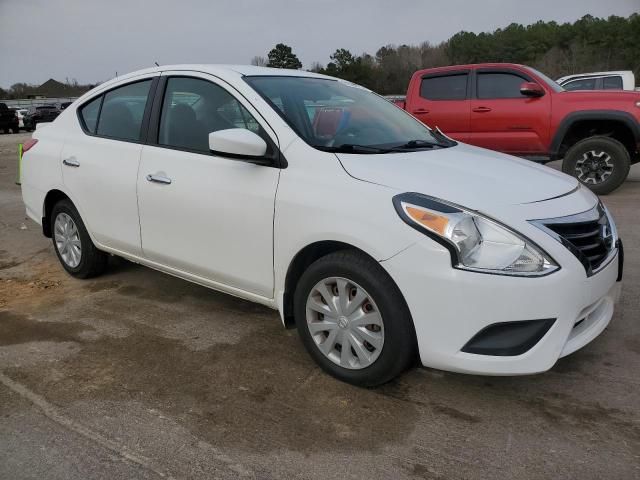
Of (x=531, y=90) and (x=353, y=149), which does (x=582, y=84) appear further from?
(x=353, y=149)

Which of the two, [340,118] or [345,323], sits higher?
[340,118]

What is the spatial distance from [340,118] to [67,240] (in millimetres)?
2699

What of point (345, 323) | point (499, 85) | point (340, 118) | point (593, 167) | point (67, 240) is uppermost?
point (499, 85)

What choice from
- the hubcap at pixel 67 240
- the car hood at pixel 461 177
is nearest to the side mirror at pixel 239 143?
the car hood at pixel 461 177

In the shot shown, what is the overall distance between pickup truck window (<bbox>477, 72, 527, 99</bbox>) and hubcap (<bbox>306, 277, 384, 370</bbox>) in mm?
6289

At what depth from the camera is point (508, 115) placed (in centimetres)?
809

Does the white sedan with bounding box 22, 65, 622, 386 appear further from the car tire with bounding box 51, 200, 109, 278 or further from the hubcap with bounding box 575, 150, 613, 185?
the hubcap with bounding box 575, 150, 613, 185

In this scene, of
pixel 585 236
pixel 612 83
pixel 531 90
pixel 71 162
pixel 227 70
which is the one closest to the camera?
pixel 585 236

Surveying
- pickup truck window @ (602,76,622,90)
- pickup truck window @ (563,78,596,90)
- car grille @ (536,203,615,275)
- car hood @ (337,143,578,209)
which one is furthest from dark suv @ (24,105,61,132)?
car grille @ (536,203,615,275)

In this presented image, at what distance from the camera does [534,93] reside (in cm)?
782

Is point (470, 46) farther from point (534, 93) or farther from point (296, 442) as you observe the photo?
point (296, 442)

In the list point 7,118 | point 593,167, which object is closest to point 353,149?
point 593,167

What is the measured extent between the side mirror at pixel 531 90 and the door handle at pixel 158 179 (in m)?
5.73

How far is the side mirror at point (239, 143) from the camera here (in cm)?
305
